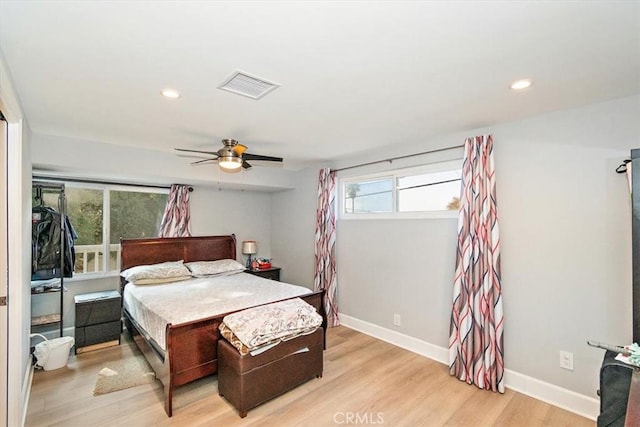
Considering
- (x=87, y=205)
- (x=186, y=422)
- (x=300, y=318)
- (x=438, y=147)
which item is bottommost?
(x=186, y=422)

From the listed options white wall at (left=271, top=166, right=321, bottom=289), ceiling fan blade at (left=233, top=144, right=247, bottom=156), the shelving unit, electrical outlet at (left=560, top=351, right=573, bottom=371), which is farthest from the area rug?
electrical outlet at (left=560, top=351, right=573, bottom=371)

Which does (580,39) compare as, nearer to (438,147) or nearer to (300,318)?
(438,147)

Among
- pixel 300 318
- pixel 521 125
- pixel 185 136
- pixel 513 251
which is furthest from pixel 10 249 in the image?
pixel 521 125

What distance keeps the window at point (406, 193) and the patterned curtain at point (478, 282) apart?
28 centimetres

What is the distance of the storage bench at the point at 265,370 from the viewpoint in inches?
90.3

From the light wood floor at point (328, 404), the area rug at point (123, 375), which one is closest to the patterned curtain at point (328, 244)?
the light wood floor at point (328, 404)

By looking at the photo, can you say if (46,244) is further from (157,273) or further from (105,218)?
(157,273)

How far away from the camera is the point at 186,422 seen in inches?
87.2

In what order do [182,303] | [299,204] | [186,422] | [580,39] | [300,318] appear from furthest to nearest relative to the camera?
[299,204] < [182,303] < [300,318] < [186,422] < [580,39]

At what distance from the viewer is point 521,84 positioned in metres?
1.98

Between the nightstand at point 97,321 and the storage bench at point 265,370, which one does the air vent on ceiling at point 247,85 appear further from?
the nightstand at point 97,321

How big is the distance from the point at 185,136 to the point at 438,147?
107 inches

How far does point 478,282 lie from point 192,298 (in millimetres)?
2856

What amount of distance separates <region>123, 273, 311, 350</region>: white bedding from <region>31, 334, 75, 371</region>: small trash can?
64 centimetres
